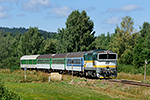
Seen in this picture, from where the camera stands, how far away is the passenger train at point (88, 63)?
101 feet

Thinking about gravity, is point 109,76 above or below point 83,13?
below

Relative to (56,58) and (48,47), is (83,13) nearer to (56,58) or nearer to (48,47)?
(56,58)

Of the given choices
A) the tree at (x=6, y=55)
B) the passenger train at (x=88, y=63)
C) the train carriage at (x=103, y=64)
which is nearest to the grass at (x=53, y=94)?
the train carriage at (x=103, y=64)

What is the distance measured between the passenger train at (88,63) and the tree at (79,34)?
61.3 ft

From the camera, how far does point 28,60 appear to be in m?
62.2

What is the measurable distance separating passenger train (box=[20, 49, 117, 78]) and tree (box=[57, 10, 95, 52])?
18.7m

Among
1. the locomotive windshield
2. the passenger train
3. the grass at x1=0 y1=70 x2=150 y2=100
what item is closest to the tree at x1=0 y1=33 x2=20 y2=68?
the passenger train

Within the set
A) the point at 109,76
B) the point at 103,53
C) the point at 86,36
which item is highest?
the point at 86,36

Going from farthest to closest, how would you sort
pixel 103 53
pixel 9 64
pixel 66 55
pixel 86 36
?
pixel 9 64 < pixel 86 36 < pixel 66 55 < pixel 103 53

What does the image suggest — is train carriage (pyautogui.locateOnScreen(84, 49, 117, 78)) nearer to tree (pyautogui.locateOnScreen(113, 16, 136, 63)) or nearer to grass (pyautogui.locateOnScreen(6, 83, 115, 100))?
grass (pyautogui.locateOnScreen(6, 83, 115, 100))

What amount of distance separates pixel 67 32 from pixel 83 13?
8.16 m

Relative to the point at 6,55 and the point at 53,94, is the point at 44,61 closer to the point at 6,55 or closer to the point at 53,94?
the point at 53,94

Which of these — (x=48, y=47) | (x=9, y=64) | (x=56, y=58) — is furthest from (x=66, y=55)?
(x=48, y=47)

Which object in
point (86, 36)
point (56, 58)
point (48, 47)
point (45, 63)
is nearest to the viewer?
point (56, 58)
